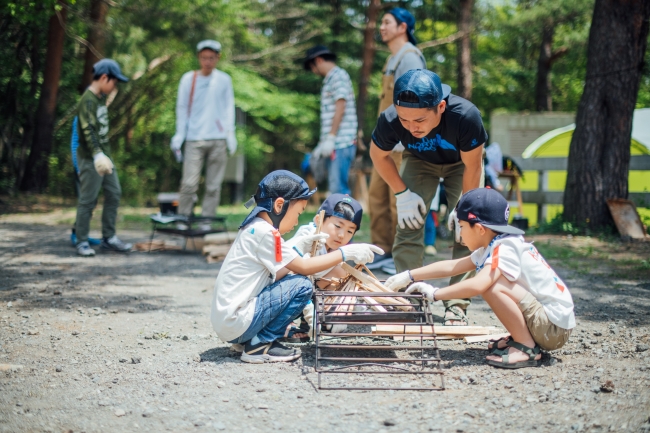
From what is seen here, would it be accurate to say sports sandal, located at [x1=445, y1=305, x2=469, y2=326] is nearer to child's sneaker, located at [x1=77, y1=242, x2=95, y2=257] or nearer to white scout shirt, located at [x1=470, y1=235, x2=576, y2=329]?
white scout shirt, located at [x1=470, y1=235, x2=576, y2=329]

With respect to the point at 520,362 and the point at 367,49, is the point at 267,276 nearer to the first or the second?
the point at 520,362

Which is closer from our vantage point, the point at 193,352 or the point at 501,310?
the point at 501,310

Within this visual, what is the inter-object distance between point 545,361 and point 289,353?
4.51 feet

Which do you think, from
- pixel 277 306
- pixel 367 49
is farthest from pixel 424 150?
pixel 367 49

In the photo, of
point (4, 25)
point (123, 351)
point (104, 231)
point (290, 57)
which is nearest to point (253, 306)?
point (123, 351)

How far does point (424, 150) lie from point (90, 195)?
4.02 meters

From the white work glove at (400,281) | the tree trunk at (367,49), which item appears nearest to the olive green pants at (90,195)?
the white work glove at (400,281)

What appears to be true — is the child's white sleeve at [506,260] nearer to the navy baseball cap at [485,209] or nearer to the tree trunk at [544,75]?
the navy baseball cap at [485,209]

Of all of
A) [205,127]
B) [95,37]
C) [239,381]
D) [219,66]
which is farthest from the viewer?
[219,66]

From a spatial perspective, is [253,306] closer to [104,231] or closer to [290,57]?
[104,231]

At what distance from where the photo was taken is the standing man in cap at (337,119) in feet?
23.3

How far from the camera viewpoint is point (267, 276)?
139 inches

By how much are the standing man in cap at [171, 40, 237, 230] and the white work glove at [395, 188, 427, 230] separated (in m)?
3.72

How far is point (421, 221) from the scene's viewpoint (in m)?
4.37
